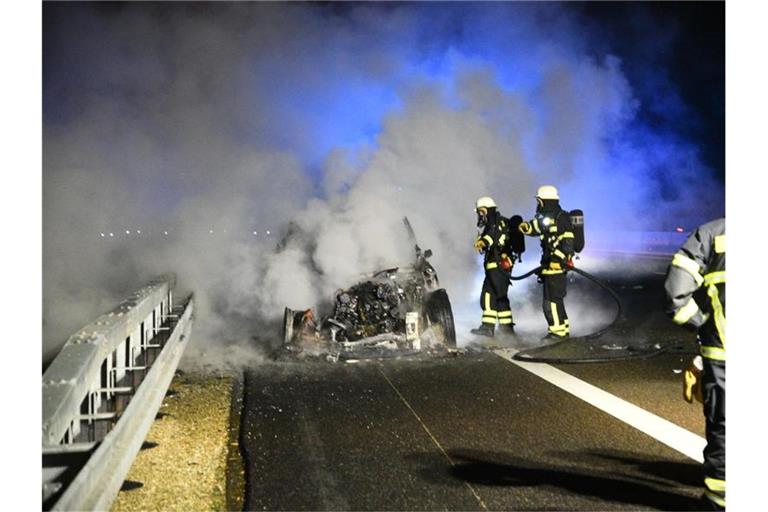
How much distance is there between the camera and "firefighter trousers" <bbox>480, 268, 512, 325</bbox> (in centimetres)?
955

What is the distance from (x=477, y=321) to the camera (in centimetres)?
1104

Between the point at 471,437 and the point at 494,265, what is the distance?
5057 mm

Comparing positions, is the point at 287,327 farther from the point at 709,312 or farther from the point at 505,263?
the point at 709,312

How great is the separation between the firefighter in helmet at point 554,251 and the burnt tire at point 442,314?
4.91ft

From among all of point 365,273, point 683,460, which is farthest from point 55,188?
point 683,460

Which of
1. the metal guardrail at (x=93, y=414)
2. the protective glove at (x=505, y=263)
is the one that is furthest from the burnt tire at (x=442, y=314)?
the metal guardrail at (x=93, y=414)

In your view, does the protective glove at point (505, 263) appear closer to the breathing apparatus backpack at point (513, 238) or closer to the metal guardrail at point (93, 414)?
the breathing apparatus backpack at point (513, 238)

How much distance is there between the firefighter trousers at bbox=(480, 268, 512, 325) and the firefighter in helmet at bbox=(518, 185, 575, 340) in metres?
0.56

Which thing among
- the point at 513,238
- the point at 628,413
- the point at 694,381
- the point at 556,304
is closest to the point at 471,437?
the point at 628,413

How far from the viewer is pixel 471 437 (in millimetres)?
4844

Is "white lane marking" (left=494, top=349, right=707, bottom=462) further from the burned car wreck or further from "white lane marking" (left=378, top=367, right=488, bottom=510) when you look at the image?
"white lane marking" (left=378, top=367, right=488, bottom=510)

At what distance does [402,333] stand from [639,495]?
463cm

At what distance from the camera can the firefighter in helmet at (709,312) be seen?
3537mm
